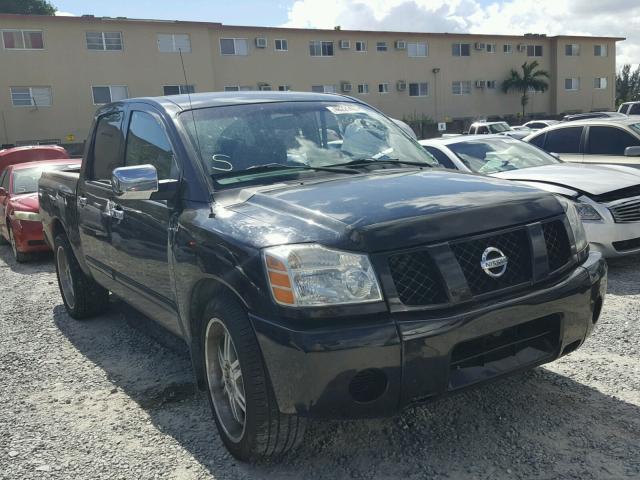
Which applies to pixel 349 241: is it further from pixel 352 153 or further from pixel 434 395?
pixel 352 153

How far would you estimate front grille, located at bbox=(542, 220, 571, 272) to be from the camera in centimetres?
296

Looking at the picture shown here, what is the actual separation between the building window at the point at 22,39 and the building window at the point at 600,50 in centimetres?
4236

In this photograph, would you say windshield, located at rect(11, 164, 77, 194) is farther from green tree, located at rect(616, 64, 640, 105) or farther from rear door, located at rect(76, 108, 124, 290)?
green tree, located at rect(616, 64, 640, 105)

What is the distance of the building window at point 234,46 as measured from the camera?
35938 millimetres

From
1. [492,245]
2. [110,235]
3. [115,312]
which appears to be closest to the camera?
[492,245]

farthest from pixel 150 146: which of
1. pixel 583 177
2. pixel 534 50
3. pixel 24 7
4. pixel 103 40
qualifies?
pixel 24 7

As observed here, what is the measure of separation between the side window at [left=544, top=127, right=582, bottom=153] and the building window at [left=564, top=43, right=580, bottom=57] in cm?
4537

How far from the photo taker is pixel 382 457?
300 cm

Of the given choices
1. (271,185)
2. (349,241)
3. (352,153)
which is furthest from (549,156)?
(349,241)

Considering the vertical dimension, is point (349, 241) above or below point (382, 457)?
above

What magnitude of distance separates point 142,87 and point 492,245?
33365 mm

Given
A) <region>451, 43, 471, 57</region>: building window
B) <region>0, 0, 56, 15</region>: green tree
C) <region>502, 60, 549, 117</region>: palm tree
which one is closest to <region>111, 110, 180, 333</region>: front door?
<region>451, 43, 471, 57</region>: building window

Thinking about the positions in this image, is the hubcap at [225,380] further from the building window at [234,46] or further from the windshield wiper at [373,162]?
the building window at [234,46]

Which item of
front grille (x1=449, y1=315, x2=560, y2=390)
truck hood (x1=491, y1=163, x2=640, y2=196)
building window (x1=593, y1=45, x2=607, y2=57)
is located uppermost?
building window (x1=593, y1=45, x2=607, y2=57)
